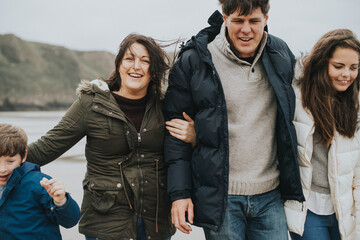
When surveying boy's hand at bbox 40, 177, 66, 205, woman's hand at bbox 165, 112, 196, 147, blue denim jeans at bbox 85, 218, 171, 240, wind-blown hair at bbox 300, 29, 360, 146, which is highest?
wind-blown hair at bbox 300, 29, 360, 146

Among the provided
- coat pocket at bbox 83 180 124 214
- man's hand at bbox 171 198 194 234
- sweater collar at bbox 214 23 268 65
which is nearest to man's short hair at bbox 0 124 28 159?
coat pocket at bbox 83 180 124 214

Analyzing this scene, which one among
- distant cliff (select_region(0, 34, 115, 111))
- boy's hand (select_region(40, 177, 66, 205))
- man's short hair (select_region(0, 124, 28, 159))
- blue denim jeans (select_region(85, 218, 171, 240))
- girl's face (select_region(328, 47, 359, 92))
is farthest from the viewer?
distant cliff (select_region(0, 34, 115, 111))

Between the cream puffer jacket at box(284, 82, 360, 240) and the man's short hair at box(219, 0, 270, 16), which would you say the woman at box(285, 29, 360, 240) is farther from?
the man's short hair at box(219, 0, 270, 16)

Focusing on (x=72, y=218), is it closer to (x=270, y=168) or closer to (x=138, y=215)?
(x=138, y=215)

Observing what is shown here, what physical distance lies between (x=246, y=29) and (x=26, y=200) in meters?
1.77

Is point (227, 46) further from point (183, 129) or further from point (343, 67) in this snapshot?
point (343, 67)

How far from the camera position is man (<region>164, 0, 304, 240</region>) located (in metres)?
2.42

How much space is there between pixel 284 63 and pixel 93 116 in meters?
1.35

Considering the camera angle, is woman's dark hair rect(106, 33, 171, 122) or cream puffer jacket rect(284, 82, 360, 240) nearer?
cream puffer jacket rect(284, 82, 360, 240)

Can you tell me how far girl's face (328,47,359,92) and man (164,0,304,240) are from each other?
29cm

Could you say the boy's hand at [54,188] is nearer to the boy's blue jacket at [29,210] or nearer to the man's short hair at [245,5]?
the boy's blue jacket at [29,210]

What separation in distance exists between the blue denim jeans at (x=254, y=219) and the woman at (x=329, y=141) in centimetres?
10

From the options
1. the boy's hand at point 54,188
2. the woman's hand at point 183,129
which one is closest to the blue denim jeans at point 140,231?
the boy's hand at point 54,188

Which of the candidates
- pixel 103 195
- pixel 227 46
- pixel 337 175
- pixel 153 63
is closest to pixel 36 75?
pixel 153 63
